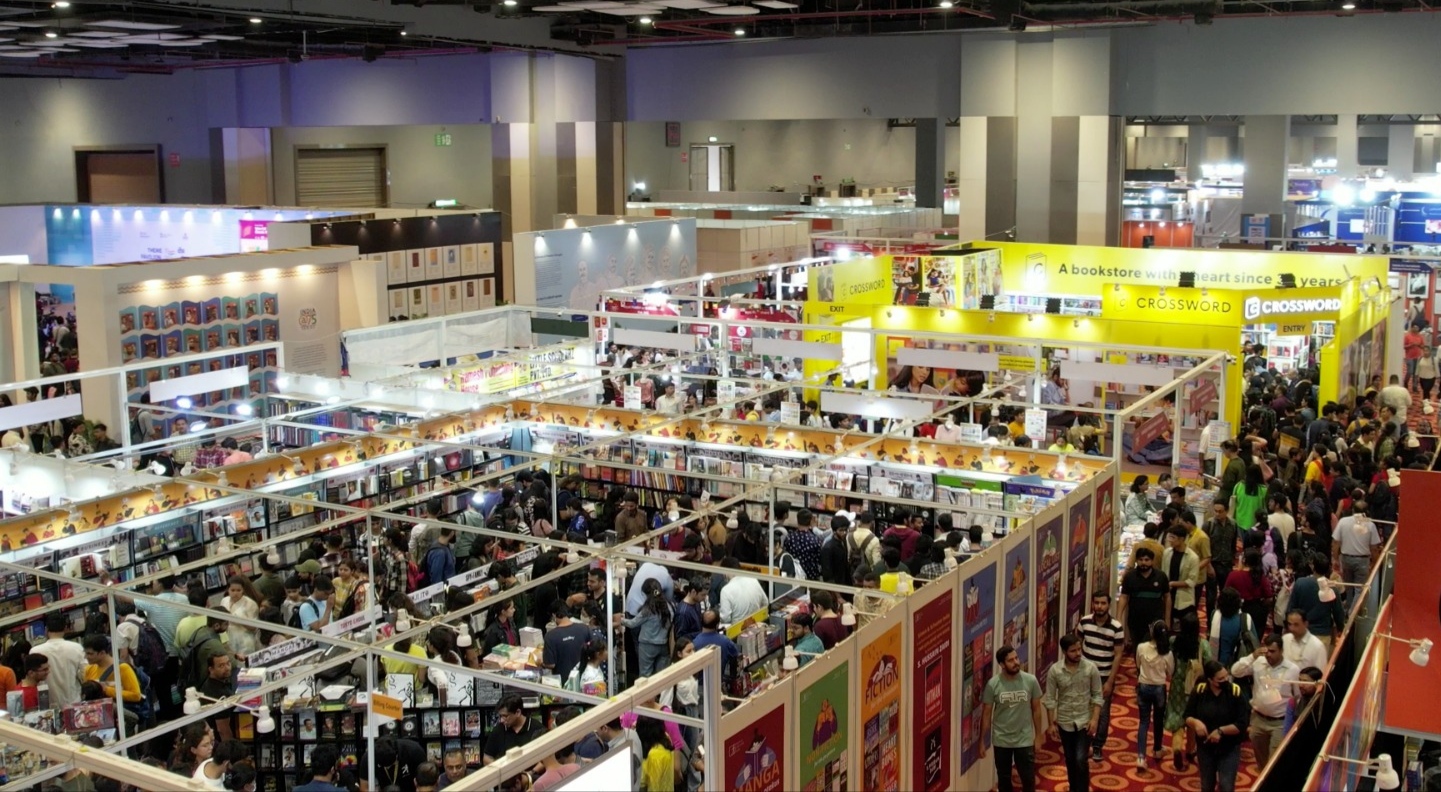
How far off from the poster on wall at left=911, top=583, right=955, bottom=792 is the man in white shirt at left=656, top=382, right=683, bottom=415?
771 centimetres

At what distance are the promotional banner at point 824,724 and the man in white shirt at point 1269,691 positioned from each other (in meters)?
2.54

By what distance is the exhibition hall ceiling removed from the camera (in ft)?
59.5

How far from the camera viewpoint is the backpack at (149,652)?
7.88 m

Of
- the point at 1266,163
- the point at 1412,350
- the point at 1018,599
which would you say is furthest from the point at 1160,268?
the point at 1266,163

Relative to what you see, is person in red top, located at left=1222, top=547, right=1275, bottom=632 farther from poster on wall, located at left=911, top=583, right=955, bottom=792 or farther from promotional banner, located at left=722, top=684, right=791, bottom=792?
promotional banner, located at left=722, top=684, right=791, bottom=792

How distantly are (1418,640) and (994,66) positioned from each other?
17.1m

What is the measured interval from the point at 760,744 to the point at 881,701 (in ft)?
3.66

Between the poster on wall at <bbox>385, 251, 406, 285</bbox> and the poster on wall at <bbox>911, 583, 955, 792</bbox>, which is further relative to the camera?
the poster on wall at <bbox>385, 251, 406, 285</bbox>

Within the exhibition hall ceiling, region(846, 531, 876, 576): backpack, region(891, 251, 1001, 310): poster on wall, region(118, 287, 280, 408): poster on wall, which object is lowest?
region(846, 531, 876, 576): backpack

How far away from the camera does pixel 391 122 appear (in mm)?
27547

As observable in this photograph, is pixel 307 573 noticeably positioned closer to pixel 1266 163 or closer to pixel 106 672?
pixel 106 672

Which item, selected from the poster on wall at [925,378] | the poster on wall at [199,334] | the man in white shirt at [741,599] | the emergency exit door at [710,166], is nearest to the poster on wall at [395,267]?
the poster on wall at [199,334]

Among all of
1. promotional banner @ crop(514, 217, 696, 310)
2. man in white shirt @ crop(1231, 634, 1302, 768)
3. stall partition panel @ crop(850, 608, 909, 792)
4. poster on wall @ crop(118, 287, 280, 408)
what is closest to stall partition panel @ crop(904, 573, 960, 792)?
stall partition panel @ crop(850, 608, 909, 792)

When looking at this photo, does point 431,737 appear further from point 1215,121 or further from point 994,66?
point 1215,121
